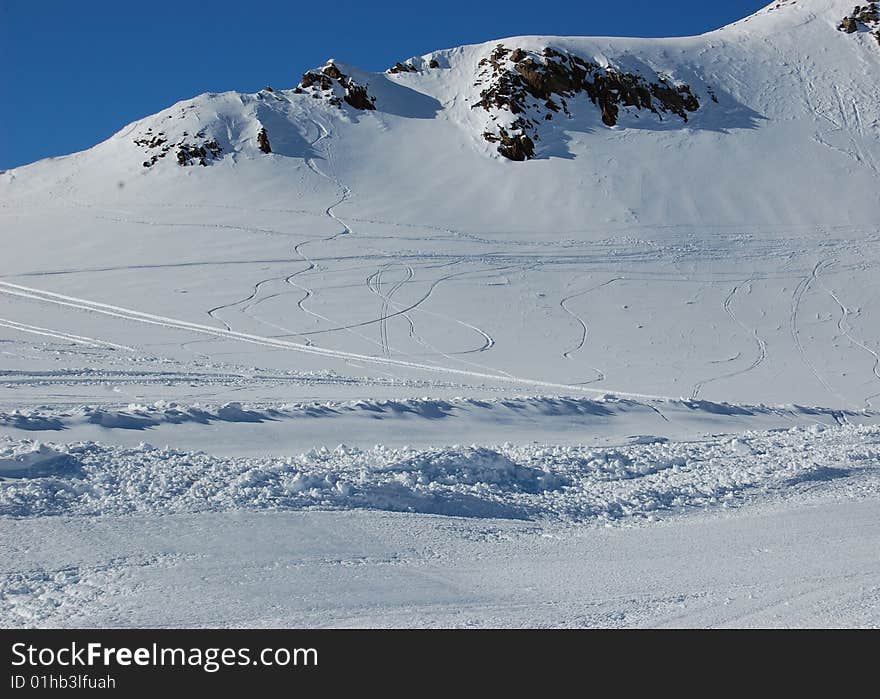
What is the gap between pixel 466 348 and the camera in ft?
61.1

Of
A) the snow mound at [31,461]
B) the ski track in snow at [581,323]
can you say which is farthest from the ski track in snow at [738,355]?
the snow mound at [31,461]

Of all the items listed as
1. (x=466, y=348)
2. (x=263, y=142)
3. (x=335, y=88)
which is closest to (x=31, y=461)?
(x=466, y=348)

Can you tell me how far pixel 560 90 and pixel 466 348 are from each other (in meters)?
35.1

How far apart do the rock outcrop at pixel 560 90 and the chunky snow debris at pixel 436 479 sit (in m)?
39.3

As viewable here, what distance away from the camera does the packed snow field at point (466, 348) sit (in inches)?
→ 200

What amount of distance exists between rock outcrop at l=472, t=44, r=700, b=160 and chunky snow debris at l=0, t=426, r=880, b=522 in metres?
39.3

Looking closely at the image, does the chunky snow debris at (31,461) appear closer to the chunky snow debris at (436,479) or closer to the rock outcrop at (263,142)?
the chunky snow debris at (436,479)

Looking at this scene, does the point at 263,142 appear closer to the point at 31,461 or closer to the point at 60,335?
the point at 60,335

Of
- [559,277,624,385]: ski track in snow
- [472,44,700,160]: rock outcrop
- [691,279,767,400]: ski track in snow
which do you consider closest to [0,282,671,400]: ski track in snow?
[559,277,624,385]: ski track in snow

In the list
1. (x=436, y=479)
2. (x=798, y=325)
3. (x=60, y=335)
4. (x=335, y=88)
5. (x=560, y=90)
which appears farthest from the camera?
(x=335, y=88)

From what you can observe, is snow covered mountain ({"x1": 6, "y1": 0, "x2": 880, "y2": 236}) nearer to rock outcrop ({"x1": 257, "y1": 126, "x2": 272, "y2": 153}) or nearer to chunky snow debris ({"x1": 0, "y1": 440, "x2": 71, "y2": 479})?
rock outcrop ({"x1": 257, "y1": 126, "x2": 272, "y2": 153})

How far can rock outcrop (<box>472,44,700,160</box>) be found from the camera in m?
46.8

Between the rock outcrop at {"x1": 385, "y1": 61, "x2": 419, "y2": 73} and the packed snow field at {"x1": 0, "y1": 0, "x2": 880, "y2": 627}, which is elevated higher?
the rock outcrop at {"x1": 385, "y1": 61, "x2": 419, "y2": 73}
